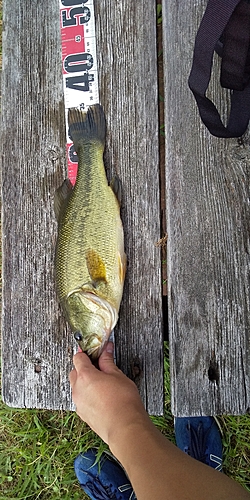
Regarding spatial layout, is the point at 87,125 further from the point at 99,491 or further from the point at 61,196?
the point at 99,491

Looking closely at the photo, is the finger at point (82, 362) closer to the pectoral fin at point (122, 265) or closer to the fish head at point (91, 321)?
the fish head at point (91, 321)

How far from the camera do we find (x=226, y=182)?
2.25m

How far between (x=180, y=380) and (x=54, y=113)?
1549 mm

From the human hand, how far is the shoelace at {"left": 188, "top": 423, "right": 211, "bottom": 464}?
1.13m

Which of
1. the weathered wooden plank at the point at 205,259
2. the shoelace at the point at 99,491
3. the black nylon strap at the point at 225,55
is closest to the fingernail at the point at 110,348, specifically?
the weathered wooden plank at the point at 205,259

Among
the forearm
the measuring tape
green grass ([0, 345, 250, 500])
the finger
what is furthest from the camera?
green grass ([0, 345, 250, 500])

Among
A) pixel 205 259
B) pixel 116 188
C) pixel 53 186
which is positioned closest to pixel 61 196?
pixel 53 186

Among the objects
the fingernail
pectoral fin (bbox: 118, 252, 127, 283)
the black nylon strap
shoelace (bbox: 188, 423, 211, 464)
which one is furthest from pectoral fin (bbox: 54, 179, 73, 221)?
shoelace (bbox: 188, 423, 211, 464)

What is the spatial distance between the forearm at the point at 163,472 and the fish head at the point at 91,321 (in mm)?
443

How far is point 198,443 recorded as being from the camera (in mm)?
2885

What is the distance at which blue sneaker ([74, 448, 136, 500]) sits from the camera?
2.96 metres

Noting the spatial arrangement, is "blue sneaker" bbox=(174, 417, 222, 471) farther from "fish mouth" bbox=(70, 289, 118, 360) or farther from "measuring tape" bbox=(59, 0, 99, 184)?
"measuring tape" bbox=(59, 0, 99, 184)

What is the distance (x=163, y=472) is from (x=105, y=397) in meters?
0.41

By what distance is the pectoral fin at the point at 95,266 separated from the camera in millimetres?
2203
